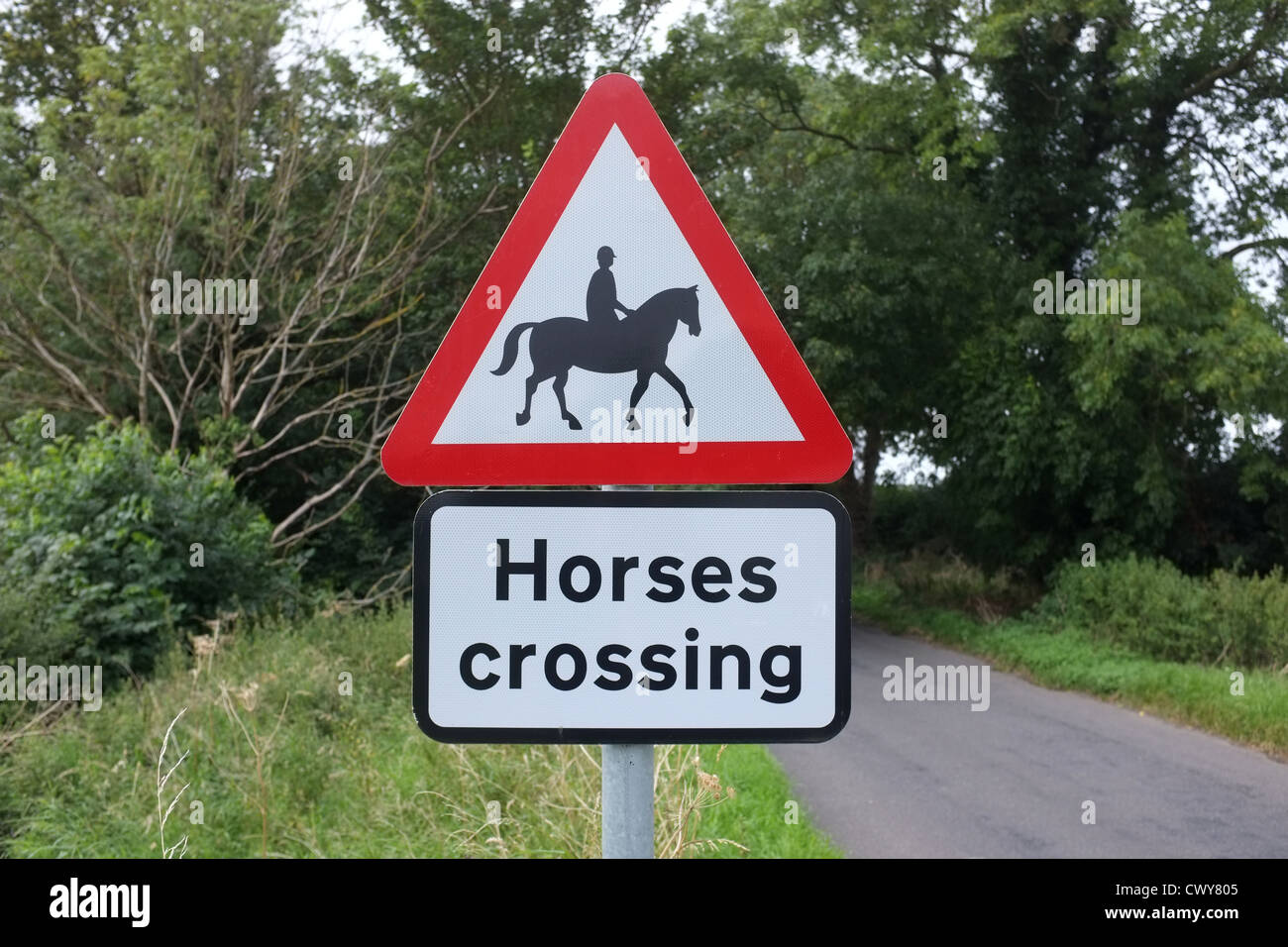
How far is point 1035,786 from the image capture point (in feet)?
26.0

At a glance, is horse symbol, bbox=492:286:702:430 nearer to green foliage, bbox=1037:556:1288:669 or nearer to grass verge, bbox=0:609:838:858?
grass verge, bbox=0:609:838:858

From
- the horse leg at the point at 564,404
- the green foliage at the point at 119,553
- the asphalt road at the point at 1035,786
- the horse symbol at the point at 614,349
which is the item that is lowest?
the asphalt road at the point at 1035,786

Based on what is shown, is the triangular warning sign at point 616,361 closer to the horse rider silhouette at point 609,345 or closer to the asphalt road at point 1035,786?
the horse rider silhouette at point 609,345

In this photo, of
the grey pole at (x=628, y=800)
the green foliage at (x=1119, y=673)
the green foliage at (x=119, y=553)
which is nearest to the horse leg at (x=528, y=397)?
the grey pole at (x=628, y=800)

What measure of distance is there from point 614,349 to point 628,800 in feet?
2.42

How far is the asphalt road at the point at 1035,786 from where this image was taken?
644 centimetres

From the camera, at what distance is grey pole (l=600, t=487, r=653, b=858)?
1763mm

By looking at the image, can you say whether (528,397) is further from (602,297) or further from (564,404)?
(602,297)

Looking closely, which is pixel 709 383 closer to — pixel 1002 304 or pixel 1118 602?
pixel 1118 602

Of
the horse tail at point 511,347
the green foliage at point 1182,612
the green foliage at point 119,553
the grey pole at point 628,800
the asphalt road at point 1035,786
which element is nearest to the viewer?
the grey pole at point 628,800

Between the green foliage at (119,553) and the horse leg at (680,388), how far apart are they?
7.02 metres

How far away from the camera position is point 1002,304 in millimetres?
17188
